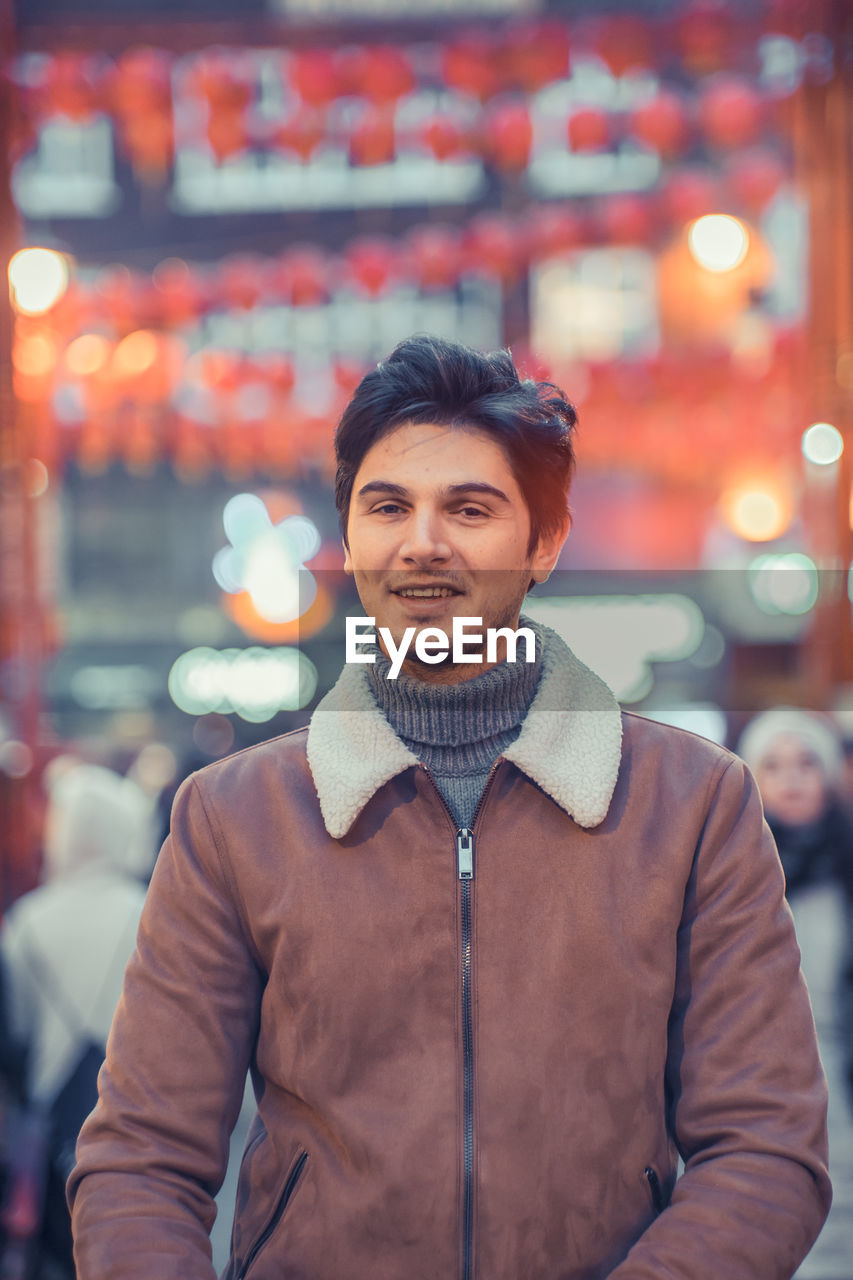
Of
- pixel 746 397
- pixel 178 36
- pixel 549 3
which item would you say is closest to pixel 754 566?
pixel 746 397

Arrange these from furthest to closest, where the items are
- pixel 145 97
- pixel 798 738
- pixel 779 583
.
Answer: pixel 779 583 → pixel 145 97 → pixel 798 738

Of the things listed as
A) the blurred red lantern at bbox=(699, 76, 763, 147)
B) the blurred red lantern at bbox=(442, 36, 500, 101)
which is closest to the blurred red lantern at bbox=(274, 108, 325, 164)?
the blurred red lantern at bbox=(442, 36, 500, 101)

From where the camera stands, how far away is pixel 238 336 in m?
15.0

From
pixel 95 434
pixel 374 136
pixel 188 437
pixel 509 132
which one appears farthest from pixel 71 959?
pixel 95 434

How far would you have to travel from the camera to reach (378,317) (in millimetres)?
17984

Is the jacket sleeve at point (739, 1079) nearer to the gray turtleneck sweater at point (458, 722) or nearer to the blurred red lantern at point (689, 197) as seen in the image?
the gray turtleneck sweater at point (458, 722)

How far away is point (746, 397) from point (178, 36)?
7024 millimetres

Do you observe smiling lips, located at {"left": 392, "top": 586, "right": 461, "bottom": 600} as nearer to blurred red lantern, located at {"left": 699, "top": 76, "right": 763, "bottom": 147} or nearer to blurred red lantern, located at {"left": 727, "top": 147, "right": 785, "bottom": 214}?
blurred red lantern, located at {"left": 699, "top": 76, "right": 763, "bottom": 147}

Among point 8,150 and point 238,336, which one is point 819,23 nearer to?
point 8,150

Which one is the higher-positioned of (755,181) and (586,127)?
(586,127)

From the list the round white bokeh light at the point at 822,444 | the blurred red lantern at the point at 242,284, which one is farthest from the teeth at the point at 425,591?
the blurred red lantern at the point at 242,284

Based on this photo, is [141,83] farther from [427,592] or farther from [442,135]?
[427,592]

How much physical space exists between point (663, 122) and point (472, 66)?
2492 millimetres

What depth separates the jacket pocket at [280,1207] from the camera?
1.39 m
